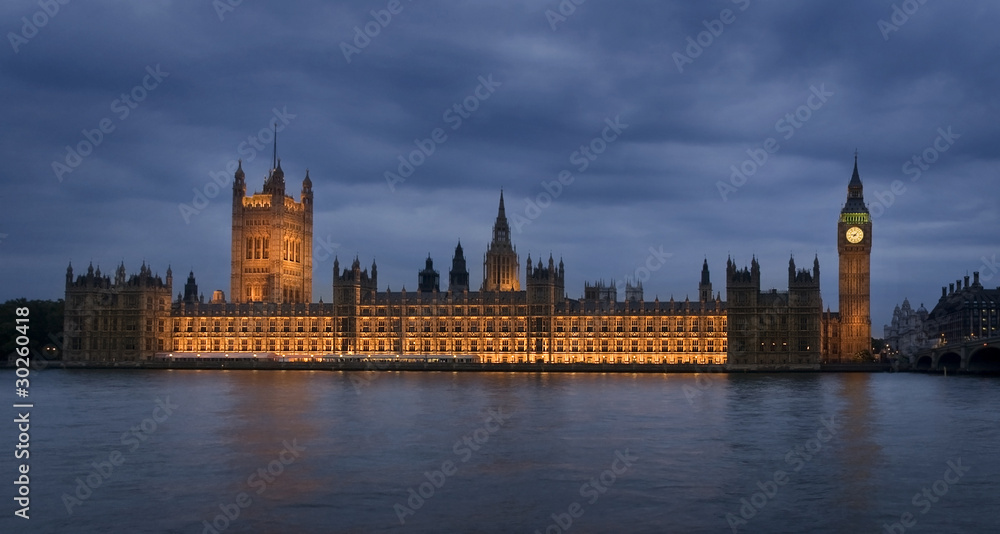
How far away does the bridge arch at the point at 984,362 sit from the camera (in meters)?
138

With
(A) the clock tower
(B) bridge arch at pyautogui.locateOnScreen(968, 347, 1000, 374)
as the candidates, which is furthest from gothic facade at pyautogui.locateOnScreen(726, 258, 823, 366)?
(A) the clock tower

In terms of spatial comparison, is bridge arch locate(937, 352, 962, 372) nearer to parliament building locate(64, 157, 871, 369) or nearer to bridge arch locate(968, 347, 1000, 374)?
bridge arch locate(968, 347, 1000, 374)

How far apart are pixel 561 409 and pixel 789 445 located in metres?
23.6

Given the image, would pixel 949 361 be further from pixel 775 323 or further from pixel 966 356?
pixel 775 323

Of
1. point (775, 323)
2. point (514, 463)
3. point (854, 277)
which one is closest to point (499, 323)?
point (775, 323)

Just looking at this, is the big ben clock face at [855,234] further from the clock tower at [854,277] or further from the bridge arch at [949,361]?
the bridge arch at [949,361]

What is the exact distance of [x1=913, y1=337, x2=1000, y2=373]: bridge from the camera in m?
130

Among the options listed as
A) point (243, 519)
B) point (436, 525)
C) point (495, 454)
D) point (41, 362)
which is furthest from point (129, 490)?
point (41, 362)

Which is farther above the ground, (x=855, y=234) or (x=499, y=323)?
(x=855, y=234)

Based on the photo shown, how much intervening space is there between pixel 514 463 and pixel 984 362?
11096 cm

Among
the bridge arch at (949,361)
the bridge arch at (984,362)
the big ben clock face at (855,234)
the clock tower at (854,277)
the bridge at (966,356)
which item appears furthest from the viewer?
the big ben clock face at (855,234)

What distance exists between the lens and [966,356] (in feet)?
440

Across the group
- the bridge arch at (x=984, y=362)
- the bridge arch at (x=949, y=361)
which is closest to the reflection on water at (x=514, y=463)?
the bridge arch at (x=984, y=362)

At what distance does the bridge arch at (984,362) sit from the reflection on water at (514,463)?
185ft
